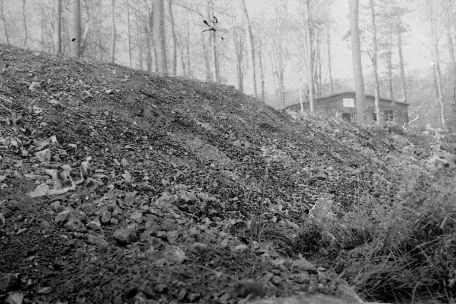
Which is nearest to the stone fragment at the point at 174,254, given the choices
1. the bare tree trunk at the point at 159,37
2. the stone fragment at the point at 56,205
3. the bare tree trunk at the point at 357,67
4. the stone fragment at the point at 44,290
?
the stone fragment at the point at 44,290

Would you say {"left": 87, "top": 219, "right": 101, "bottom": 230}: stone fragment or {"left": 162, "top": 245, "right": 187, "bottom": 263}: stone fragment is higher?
{"left": 87, "top": 219, "right": 101, "bottom": 230}: stone fragment

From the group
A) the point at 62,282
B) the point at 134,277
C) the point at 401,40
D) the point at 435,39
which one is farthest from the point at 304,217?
the point at 401,40

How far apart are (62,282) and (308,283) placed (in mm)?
1613

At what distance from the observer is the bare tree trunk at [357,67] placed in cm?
1374

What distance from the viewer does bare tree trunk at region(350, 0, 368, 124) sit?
1374 centimetres

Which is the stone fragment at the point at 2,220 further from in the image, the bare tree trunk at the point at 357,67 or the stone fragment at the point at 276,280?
the bare tree trunk at the point at 357,67

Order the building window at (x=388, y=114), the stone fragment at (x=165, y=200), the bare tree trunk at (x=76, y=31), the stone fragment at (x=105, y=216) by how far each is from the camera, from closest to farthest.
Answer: the stone fragment at (x=105, y=216) → the stone fragment at (x=165, y=200) → the bare tree trunk at (x=76, y=31) → the building window at (x=388, y=114)

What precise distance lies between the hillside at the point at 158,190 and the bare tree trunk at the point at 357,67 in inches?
225

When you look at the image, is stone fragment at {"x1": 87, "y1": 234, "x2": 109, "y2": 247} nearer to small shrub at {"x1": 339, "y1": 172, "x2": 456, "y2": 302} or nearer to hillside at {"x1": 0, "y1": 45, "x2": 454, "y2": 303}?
hillside at {"x1": 0, "y1": 45, "x2": 454, "y2": 303}

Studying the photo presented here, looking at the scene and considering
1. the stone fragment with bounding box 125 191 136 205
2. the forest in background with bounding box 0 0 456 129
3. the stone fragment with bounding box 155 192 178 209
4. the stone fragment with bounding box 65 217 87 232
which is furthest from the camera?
the forest in background with bounding box 0 0 456 129

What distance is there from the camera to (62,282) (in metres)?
2.10

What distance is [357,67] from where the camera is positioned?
553 inches

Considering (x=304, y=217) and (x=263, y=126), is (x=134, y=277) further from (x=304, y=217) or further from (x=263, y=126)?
(x=263, y=126)

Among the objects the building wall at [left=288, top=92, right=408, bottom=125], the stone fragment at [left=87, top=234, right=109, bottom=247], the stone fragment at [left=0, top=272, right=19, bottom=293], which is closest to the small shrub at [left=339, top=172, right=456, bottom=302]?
the stone fragment at [left=87, top=234, right=109, bottom=247]
